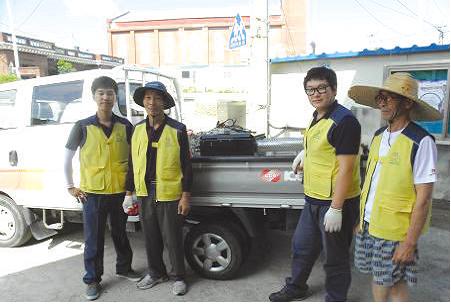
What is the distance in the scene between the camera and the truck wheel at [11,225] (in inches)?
163

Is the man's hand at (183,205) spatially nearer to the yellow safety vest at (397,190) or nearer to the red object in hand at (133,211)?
the red object in hand at (133,211)

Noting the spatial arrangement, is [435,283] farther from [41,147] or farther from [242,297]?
[41,147]

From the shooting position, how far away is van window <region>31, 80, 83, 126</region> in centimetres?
372

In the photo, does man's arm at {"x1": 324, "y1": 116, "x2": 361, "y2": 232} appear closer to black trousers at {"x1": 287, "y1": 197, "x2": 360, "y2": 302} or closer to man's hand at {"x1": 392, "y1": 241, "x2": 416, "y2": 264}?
black trousers at {"x1": 287, "y1": 197, "x2": 360, "y2": 302}

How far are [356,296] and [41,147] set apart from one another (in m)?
3.25

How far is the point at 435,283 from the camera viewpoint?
131 inches

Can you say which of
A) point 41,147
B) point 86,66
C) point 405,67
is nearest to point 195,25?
point 86,66

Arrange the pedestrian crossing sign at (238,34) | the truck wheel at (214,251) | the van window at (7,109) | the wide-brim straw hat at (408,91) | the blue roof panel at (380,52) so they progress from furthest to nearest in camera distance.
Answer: the pedestrian crossing sign at (238,34), the blue roof panel at (380,52), the van window at (7,109), the truck wheel at (214,251), the wide-brim straw hat at (408,91)

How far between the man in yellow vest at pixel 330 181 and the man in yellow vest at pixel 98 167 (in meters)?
1.56

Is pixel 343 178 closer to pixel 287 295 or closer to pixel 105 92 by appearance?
pixel 287 295

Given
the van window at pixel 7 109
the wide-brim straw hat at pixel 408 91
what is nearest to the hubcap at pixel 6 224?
the van window at pixel 7 109

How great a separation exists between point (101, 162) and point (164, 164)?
1.81 feet

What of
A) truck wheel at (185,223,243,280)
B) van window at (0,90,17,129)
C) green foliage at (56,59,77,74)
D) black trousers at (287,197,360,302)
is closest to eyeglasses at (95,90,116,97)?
truck wheel at (185,223,243,280)

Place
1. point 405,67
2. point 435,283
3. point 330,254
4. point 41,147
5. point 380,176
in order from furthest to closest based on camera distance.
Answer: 1. point 405,67
2. point 41,147
3. point 435,283
4. point 330,254
5. point 380,176
